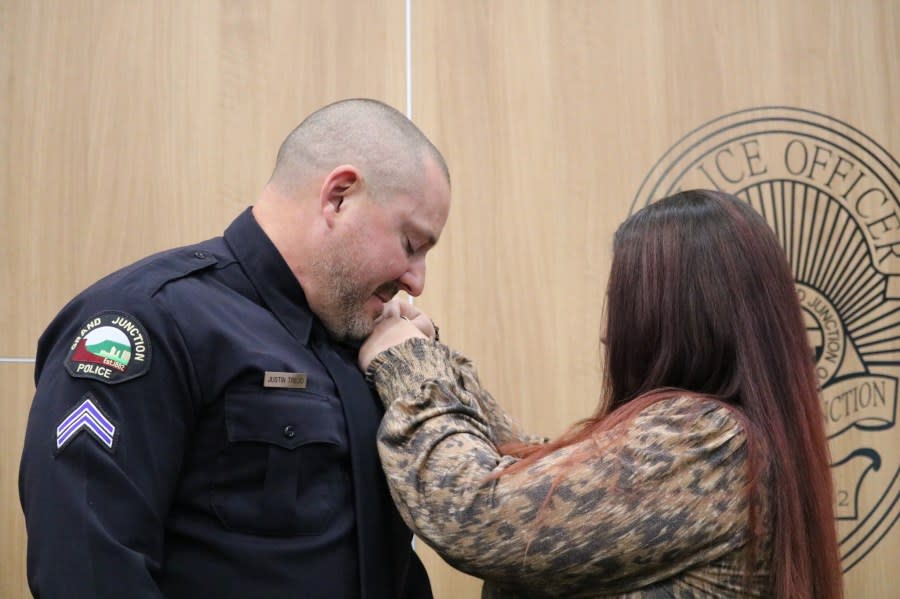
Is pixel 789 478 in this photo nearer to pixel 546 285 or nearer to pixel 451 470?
pixel 451 470

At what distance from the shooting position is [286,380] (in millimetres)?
1341

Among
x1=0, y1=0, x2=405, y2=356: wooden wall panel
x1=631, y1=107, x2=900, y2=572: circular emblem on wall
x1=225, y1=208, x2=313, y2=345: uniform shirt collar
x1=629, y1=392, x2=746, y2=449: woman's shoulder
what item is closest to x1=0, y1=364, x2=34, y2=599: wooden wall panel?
x1=0, y1=0, x2=405, y2=356: wooden wall panel

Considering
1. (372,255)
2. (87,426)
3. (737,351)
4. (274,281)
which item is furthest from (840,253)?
(87,426)

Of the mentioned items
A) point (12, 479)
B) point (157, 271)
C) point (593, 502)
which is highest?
point (157, 271)

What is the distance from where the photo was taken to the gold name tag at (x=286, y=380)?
4.33 ft

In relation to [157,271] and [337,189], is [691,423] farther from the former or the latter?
[157,271]

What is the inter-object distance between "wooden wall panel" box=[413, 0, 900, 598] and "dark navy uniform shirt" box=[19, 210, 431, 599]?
95 cm

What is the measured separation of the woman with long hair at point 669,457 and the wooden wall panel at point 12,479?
1308mm

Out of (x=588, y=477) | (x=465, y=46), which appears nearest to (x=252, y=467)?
(x=588, y=477)

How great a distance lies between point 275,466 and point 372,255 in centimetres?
37

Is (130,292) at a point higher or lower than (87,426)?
higher

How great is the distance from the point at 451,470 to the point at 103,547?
0.47 metres

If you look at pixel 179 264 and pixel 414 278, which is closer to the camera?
pixel 179 264

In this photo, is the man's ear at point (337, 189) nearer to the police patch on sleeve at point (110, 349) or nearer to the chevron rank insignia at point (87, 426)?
the police patch on sleeve at point (110, 349)
